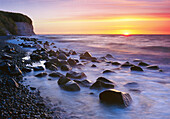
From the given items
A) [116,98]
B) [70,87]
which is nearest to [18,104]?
[70,87]

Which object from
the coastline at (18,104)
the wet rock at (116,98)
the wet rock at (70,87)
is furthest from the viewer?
the wet rock at (70,87)

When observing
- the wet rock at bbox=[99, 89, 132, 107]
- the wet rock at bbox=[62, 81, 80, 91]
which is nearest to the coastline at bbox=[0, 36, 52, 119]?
the wet rock at bbox=[62, 81, 80, 91]

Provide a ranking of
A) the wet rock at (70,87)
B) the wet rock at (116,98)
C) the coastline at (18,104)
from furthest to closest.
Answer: the wet rock at (70,87)
the wet rock at (116,98)
the coastline at (18,104)

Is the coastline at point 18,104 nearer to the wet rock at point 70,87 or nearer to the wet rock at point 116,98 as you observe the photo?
the wet rock at point 70,87

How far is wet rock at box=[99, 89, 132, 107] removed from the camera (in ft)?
13.7

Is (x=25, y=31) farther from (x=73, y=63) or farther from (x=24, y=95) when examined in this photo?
(x=24, y=95)

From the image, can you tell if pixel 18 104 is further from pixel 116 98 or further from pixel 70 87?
pixel 116 98

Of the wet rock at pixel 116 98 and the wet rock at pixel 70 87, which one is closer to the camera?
the wet rock at pixel 116 98

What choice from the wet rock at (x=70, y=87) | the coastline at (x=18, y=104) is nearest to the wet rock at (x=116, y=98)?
the wet rock at (x=70, y=87)

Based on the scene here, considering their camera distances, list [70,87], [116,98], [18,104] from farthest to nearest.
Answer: [70,87], [116,98], [18,104]

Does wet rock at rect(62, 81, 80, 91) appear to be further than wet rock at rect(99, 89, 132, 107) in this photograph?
Yes

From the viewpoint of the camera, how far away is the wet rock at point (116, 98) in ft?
13.7

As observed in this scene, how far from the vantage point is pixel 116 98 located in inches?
166

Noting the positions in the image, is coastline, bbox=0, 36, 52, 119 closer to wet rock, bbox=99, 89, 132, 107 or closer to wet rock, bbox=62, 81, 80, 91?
wet rock, bbox=62, 81, 80, 91
